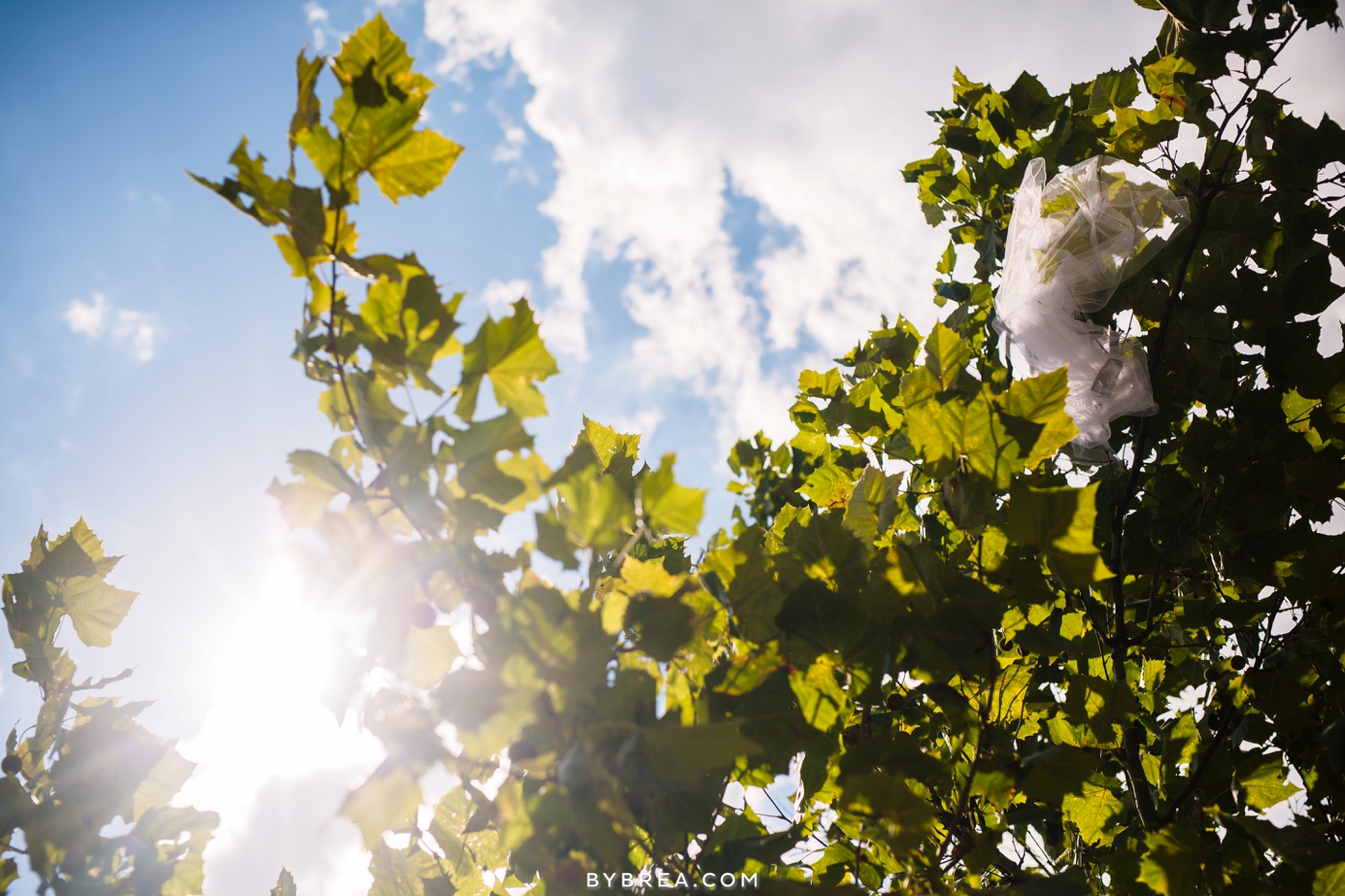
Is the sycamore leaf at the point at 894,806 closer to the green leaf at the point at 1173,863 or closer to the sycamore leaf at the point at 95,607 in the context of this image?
the green leaf at the point at 1173,863

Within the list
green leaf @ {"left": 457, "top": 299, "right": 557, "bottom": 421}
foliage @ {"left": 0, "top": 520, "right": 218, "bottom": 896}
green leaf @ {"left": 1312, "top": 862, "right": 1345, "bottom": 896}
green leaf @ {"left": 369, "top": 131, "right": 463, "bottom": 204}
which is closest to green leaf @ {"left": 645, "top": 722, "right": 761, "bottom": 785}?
green leaf @ {"left": 457, "top": 299, "right": 557, "bottom": 421}

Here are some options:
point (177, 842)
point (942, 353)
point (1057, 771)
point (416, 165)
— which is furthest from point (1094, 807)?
point (177, 842)

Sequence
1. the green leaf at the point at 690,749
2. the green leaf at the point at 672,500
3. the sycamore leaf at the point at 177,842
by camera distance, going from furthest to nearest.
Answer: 1. the sycamore leaf at the point at 177,842
2. the green leaf at the point at 672,500
3. the green leaf at the point at 690,749

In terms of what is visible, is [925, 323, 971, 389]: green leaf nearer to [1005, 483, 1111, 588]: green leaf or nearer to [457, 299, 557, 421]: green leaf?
[1005, 483, 1111, 588]: green leaf

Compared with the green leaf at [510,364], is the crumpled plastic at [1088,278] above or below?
above

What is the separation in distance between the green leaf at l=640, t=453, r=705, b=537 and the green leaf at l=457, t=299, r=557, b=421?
232mm

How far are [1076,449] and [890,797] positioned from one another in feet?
4.78

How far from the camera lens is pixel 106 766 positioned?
4.61ft

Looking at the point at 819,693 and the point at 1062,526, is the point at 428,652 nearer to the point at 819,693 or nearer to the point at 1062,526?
the point at 819,693

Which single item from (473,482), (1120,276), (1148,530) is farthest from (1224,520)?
(473,482)

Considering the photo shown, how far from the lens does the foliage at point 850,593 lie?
2.98 feet

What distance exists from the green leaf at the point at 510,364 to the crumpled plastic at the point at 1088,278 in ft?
5.01

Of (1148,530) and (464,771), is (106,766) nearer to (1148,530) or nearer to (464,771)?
(464,771)

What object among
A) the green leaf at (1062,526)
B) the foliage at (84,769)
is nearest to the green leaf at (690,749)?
the green leaf at (1062,526)
